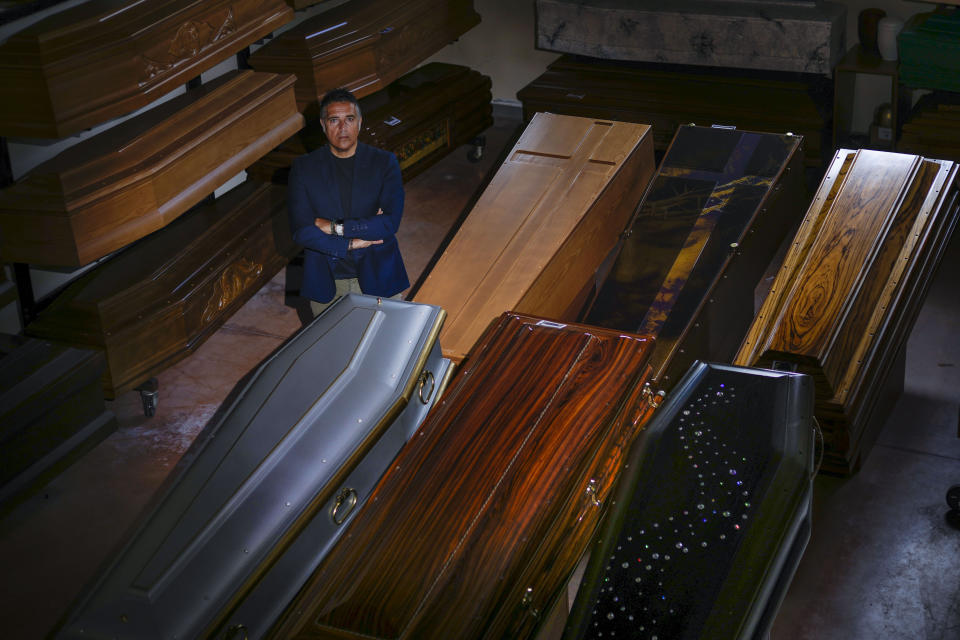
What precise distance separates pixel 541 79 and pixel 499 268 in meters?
2.39

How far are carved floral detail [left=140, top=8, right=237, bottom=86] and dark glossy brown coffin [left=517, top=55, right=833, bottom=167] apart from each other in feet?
6.61

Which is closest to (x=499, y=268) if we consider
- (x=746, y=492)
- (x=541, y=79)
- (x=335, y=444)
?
(x=335, y=444)

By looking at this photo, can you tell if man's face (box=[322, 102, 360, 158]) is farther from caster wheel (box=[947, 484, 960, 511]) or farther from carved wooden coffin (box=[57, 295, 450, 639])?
caster wheel (box=[947, 484, 960, 511])

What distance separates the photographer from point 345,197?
417 centimetres

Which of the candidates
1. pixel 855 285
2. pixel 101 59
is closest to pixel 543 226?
pixel 855 285

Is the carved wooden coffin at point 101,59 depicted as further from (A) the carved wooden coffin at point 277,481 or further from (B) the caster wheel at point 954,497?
(B) the caster wheel at point 954,497

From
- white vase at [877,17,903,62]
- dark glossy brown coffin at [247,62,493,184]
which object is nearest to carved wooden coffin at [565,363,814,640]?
dark glossy brown coffin at [247,62,493,184]

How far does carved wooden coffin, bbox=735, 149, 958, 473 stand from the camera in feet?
12.5

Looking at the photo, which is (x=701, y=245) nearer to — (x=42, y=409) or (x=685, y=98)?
(x=685, y=98)

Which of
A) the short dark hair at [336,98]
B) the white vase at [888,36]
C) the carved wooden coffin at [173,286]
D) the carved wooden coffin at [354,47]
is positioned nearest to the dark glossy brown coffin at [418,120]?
the carved wooden coffin at [354,47]

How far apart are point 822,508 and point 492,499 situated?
1.52m

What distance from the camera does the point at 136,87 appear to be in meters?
4.33

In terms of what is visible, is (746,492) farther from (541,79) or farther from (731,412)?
(541,79)

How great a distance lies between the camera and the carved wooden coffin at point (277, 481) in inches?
111
